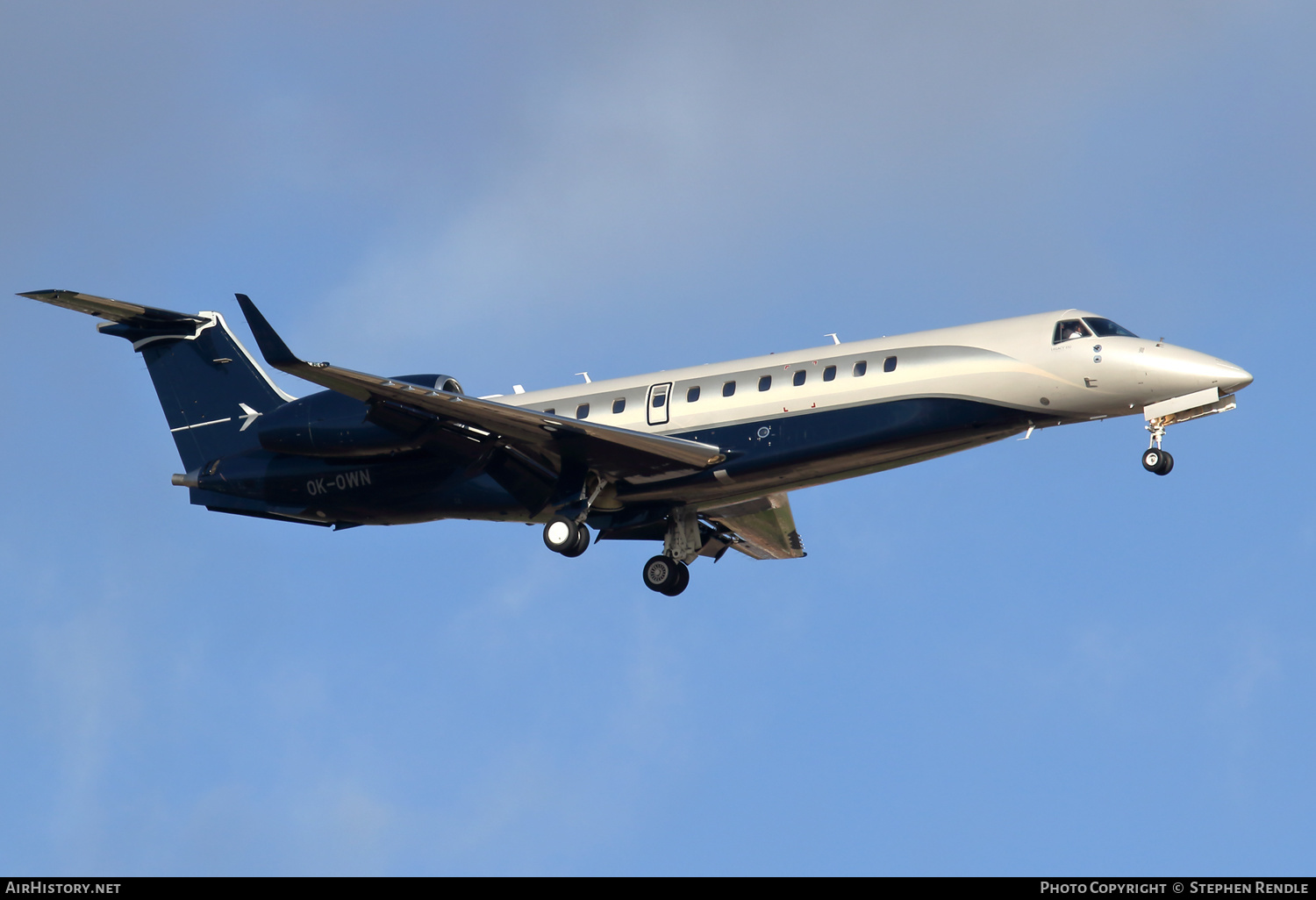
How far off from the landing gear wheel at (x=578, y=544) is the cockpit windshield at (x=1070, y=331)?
8.80m

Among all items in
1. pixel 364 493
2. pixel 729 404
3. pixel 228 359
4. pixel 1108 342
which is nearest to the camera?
pixel 1108 342

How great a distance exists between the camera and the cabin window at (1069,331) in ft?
85.4

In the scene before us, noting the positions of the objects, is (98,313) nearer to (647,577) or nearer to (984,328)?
(647,577)

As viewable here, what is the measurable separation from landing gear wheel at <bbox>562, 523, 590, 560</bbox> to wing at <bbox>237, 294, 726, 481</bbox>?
1.07m

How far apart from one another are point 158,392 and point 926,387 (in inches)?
626

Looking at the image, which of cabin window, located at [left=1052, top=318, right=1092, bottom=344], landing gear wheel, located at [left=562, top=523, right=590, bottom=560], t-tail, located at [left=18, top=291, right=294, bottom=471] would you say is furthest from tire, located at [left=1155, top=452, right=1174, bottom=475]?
t-tail, located at [left=18, top=291, right=294, bottom=471]

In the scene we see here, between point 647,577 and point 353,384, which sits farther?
point 647,577

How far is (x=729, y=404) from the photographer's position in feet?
90.0

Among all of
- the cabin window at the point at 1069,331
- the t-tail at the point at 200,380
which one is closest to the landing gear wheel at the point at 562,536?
the t-tail at the point at 200,380

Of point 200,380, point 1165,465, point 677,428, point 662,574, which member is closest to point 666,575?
point 662,574

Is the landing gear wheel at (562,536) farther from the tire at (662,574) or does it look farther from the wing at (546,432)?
the tire at (662,574)

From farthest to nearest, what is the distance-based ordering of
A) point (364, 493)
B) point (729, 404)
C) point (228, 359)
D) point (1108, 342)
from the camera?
1. point (228, 359)
2. point (364, 493)
3. point (729, 404)
4. point (1108, 342)

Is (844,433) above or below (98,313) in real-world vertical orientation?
below

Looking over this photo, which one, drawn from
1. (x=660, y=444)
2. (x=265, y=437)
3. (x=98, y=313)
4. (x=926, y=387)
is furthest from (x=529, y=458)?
(x=98, y=313)
